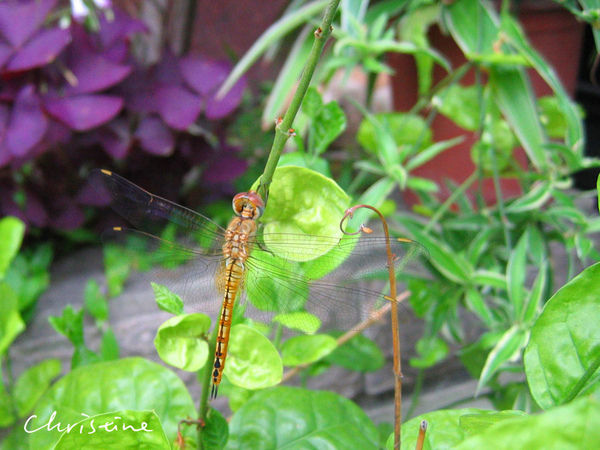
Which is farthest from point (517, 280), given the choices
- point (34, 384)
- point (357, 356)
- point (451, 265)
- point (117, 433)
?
point (34, 384)

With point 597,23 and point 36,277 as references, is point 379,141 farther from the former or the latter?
point 36,277

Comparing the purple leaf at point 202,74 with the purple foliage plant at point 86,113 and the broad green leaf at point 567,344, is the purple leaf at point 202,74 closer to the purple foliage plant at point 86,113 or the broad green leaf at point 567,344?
the purple foliage plant at point 86,113

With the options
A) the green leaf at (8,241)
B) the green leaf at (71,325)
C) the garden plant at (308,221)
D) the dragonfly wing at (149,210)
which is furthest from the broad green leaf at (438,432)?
the green leaf at (8,241)

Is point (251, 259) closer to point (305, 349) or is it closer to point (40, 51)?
point (305, 349)

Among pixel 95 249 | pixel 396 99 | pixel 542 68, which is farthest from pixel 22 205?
pixel 542 68

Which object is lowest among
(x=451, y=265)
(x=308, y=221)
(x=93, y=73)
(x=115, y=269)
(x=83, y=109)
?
(x=308, y=221)

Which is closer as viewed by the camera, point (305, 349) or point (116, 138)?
point (305, 349)
